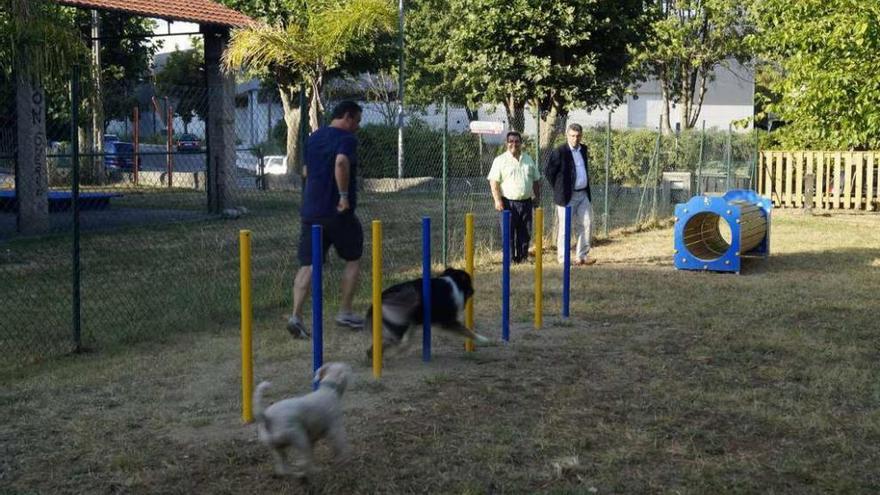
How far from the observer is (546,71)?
1468 cm

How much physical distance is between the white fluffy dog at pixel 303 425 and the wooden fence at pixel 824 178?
56.3 ft

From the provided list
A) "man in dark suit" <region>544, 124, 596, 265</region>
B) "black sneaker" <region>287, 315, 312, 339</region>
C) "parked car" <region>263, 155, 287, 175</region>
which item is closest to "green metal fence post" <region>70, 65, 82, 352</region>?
"black sneaker" <region>287, 315, 312, 339</region>

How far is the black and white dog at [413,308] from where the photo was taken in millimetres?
6730

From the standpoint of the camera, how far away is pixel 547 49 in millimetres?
14953

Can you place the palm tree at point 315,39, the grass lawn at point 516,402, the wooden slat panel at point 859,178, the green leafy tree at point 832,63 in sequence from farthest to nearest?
the wooden slat panel at point 859,178 < the palm tree at point 315,39 < the green leafy tree at point 832,63 < the grass lawn at point 516,402

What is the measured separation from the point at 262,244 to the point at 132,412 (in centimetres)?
822

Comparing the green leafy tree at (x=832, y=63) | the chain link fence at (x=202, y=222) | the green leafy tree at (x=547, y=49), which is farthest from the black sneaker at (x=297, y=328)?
the green leafy tree at (x=832, y=63)

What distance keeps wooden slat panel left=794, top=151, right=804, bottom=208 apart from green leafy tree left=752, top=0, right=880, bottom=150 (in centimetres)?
344

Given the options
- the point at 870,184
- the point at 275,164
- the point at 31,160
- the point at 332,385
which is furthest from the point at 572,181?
the point at 275,164

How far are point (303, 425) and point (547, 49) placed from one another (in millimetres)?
11303

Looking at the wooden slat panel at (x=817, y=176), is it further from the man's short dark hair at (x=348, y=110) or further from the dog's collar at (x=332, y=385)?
the dog's collar at (x=332, y=385)

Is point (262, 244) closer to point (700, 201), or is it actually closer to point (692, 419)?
point (700, 201)

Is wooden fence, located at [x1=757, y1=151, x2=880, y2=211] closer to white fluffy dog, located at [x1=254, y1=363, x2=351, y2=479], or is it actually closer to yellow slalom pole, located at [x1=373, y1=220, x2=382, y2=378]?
yellow slalom pole, located at [x1=373, y1=220, x2=382, y2=378]

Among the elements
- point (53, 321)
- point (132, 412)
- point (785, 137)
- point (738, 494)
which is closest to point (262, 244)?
point (53, 321)
